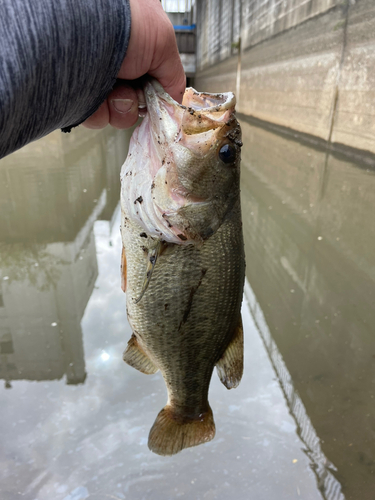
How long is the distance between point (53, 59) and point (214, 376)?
225 cm

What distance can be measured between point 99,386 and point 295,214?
3.33 m

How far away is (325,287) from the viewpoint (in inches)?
133

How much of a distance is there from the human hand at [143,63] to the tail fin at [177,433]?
1273 millimetres

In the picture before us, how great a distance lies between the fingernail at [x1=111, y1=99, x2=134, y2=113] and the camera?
135 cm

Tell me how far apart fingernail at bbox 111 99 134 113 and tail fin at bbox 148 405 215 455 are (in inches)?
50.2

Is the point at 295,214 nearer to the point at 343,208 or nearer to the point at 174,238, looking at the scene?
the point at 343,208

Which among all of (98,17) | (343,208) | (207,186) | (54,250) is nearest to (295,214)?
(343,208)

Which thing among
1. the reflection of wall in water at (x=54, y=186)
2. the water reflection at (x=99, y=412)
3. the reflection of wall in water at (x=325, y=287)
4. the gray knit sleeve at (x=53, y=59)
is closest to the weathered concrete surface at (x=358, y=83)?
the reflection of wall in water at (x=325, y=287)

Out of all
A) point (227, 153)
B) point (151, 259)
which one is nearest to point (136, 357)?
point (151, 259)

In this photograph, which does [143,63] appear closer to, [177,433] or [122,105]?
[122,105]

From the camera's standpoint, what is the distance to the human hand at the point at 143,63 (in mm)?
1098

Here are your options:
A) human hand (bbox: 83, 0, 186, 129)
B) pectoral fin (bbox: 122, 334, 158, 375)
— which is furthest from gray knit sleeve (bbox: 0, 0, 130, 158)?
pectoral fin (bbox: 122, 334, 158, 375)

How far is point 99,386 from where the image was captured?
8.03 feet

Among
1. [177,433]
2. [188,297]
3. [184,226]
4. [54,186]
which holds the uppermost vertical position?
[184,226]
